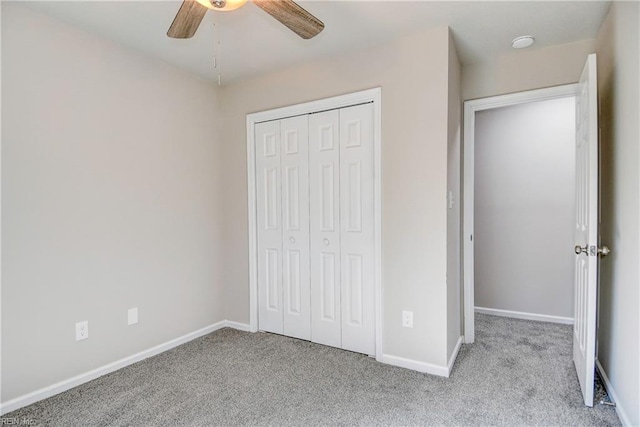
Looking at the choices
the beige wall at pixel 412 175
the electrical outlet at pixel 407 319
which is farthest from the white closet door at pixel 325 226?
the electrical outlet at pixel 407 319

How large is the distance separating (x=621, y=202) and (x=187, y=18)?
8.02ft

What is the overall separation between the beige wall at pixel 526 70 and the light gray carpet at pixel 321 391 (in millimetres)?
2112

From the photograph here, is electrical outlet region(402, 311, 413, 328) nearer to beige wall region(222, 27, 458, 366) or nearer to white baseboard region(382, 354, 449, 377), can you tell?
beige wall region(222, 27, 458, 366)

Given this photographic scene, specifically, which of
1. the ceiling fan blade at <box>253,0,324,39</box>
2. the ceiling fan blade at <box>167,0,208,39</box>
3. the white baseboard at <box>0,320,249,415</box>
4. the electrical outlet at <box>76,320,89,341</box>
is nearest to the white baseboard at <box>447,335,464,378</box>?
the white baseboard at <box>0,320,249,415</box>

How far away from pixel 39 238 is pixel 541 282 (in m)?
4.30

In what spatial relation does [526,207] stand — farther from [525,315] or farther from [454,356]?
[454,356]

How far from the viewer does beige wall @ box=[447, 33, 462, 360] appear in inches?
95.0

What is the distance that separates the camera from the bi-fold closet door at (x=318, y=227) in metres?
2.69

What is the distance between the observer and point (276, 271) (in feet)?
10.4

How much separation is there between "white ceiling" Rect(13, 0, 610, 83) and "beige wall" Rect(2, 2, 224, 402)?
0.24m

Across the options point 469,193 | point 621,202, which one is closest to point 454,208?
point 469,193

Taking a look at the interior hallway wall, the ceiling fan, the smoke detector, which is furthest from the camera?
the interior hallway wall

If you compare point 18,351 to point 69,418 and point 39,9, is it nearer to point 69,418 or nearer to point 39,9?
point 69,418

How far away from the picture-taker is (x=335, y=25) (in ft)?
7.42
